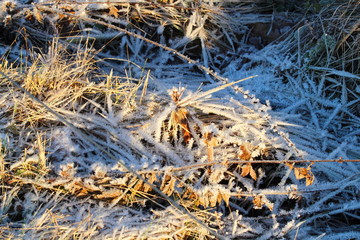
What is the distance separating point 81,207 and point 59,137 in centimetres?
42

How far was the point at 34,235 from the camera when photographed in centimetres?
149

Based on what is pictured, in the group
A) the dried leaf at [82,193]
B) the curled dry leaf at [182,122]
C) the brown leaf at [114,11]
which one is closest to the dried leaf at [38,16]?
the brown leaf at [114,11]

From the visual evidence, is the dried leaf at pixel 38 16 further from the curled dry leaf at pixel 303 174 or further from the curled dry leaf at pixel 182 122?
the curled dry leaf at pixel 303 174

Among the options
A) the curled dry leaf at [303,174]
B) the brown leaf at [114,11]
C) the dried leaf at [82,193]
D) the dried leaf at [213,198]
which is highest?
the brown leaf at [114,11]

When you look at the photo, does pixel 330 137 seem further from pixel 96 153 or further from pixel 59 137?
pixel 59 137

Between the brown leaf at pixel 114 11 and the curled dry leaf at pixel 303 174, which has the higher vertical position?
the brown leaf at pixel 114 11

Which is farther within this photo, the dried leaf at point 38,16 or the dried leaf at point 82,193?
the dried leaf at point 38,16

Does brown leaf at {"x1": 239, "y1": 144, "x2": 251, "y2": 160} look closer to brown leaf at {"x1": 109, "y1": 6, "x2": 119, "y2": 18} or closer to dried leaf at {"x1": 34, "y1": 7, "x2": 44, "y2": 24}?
brown leaf at {"x1": 109, "y1": 6, "x2": 119, "y2": 18}

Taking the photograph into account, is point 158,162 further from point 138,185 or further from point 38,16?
point 38,16

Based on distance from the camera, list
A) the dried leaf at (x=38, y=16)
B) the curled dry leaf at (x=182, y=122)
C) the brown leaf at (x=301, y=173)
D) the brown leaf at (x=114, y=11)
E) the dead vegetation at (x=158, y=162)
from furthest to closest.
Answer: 1. the brown leaf at (x=114, y=11)
2. the dried leaf at (x=38, y=16)
3. the curled dry leaf at (x=182, y=122)
4. the dead vegetation at (x=158, y=162)
5. the brown leaf at (x=301, y=173)

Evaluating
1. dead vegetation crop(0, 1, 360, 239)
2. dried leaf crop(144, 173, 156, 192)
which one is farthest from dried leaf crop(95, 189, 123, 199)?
dried leaf crop(144, 173, 156, 192)

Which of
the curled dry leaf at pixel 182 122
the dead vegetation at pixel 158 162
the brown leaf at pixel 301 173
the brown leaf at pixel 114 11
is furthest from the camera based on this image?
the brown leaf at pixel 114 11

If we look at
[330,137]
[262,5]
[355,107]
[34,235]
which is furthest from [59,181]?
[262,5]

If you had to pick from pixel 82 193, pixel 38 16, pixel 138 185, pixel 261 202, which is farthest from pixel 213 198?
pixel 38 16
